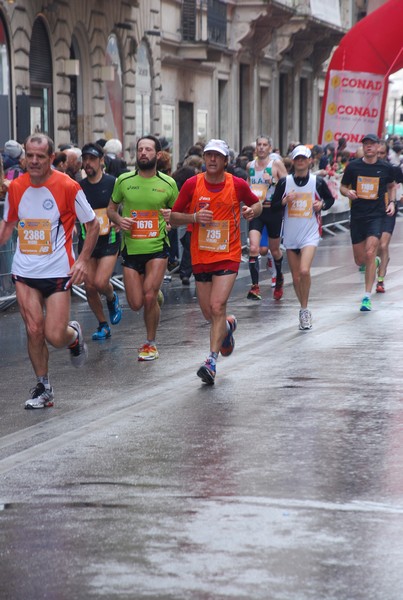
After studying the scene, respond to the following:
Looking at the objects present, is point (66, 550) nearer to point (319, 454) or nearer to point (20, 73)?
point (319, 454)

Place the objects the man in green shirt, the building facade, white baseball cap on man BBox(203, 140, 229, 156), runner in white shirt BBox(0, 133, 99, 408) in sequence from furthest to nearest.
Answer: the building facade < the man in green shirt < white baseball cap on man BBox(203, 140, 229, 156) < runner in white shirt BBox(0, 133, 99, 408)

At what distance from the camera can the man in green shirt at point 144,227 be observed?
10820mm

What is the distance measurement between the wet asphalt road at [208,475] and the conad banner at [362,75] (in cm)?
1279

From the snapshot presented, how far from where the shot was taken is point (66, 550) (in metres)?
5.34

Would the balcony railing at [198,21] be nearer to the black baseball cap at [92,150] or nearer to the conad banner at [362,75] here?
the conad banner at [362,75]

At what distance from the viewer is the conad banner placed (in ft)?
78.7

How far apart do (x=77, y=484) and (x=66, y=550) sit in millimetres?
1116

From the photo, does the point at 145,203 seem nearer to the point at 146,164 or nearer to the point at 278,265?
the point at 146,164

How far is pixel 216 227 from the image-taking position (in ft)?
32.4

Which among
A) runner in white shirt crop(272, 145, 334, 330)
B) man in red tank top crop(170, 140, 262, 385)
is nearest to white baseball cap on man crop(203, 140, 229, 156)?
man in red tank top crop(170, 140, 262, 385)

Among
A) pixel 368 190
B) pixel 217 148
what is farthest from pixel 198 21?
pixel 217 148

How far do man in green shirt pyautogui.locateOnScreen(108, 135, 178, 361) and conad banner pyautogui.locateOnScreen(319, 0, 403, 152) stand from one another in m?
13.5

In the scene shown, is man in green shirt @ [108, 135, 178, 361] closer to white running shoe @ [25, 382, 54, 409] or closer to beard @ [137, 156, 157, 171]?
beard @ [137, 156, 157, 171]

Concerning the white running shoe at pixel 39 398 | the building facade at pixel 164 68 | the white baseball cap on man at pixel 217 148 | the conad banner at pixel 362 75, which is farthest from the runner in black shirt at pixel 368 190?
the conad banner at pixel 362 75
